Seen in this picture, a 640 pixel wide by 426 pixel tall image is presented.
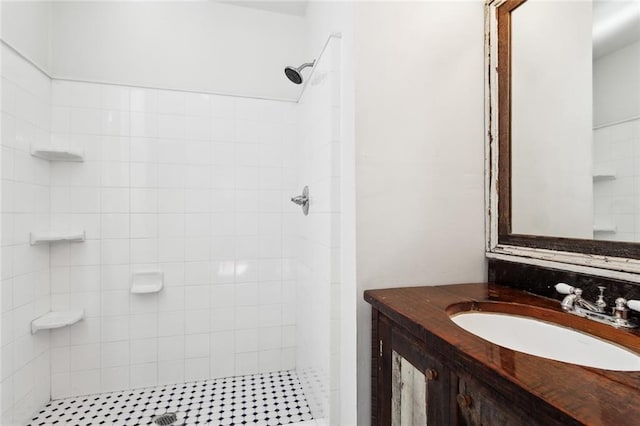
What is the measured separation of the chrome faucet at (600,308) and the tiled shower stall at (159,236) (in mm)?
936

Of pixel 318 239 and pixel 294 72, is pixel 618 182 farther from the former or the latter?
pixel 294 72

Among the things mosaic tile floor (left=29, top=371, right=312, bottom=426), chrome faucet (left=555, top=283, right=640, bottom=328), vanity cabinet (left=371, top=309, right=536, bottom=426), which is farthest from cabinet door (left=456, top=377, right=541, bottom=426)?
mosaic tile floor (left=29, top=371, right=312, bottom=426)

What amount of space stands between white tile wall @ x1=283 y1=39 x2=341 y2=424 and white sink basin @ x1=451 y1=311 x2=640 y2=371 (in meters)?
0.62

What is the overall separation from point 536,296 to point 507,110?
2.33 feet

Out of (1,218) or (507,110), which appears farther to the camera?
(1,218)

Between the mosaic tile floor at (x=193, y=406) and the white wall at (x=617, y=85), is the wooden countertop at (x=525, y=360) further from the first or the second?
the mosaic tile floor at (x=193, y=406)

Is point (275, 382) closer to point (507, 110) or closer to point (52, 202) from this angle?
point (52, 202)

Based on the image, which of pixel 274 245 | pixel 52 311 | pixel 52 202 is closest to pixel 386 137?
pixel 274 245

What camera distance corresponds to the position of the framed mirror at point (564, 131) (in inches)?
36.9

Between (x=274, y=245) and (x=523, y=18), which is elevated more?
(x=523, y=18)

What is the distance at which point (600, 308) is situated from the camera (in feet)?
2.82

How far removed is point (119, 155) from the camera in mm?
2059

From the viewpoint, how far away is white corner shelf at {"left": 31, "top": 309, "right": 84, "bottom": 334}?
1809 mm

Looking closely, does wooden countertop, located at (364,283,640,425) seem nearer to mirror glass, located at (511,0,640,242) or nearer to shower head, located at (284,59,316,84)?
mirror glass, located at (511,0,640,242)
